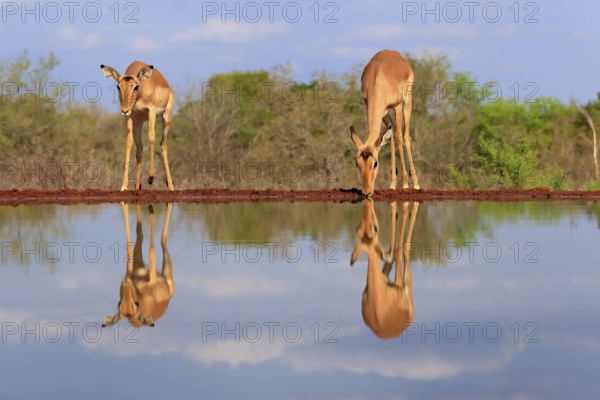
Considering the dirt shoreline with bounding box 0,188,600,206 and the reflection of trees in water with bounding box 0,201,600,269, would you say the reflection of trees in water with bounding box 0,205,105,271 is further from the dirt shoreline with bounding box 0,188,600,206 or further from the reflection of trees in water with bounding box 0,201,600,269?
the dirt shoreline with bounding box 0,188,600,206

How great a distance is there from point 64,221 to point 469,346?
10.4 meters

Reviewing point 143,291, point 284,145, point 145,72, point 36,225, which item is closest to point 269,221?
point 36,225

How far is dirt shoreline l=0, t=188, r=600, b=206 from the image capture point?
1983 centimetres

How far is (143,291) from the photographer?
8.67m

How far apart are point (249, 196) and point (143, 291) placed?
39.6ft

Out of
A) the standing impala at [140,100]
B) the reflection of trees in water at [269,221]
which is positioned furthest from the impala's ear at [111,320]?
the standing impala at [140,100]

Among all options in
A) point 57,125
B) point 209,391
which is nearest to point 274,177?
point 57,125

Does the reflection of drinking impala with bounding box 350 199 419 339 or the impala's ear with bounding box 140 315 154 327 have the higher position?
the reflection of drinking impala with bounding box 350 199 419 339

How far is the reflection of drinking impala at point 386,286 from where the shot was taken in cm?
739

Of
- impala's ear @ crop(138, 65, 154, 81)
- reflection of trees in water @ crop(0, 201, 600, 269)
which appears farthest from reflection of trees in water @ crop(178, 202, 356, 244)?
impala's ear @ crop(138, 65, 154, 81)

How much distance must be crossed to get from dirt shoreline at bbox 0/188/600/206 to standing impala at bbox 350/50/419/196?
2.85 ft

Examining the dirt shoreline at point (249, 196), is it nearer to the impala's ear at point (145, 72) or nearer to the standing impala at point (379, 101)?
the standing impala at point (379, 101)

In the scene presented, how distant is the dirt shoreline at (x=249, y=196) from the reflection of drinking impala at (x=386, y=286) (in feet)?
20.3

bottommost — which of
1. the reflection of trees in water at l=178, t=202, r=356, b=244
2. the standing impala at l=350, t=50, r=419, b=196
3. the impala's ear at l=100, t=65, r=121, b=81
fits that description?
the reflection of trees in water at l=178, t=202, r=356, b=244
